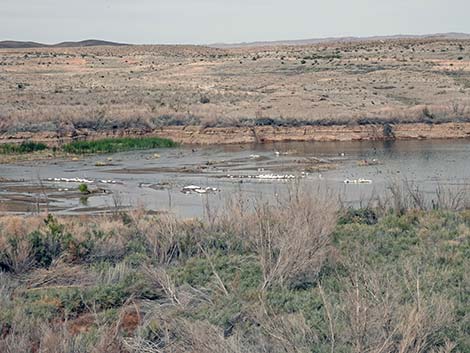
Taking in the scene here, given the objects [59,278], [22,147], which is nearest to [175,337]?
[59,278]

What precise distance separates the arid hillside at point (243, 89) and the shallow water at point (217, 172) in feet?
13.7

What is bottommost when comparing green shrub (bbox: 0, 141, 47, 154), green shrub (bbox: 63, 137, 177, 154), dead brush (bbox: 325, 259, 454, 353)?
green shrub (bbox: 63, 137, 177, 154)

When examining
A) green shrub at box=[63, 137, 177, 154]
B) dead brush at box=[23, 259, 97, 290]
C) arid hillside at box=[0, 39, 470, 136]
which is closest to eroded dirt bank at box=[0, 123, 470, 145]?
arid hillside at box=[0, 39, 470, 136]

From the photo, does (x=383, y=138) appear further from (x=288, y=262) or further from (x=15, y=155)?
(x=288, y=262)

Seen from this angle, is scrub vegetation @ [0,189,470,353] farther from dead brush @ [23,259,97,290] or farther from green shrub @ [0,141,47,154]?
green shrub @ [0,141,47,154]

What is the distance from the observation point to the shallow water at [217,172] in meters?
24.0

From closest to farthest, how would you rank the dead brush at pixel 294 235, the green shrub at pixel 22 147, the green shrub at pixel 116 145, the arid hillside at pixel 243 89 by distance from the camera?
the dead brush at pixel 294 235 < the green shrub at pixel 22 147 < the green shrub at pixel 116 145 < the arid hillside at pixel 243 89

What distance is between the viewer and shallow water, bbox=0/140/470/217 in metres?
24.0

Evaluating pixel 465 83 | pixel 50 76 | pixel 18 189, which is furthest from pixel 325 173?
pixel 50 76

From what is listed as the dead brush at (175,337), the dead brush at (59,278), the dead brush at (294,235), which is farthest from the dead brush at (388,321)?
the dead brush at (59,278)

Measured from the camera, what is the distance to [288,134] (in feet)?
132

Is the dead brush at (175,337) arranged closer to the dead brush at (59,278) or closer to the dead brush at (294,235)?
the dead brush at (294,235)

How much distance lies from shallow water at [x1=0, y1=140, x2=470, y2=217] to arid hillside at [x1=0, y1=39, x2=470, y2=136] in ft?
13.7

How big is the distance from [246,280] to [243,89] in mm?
40677
